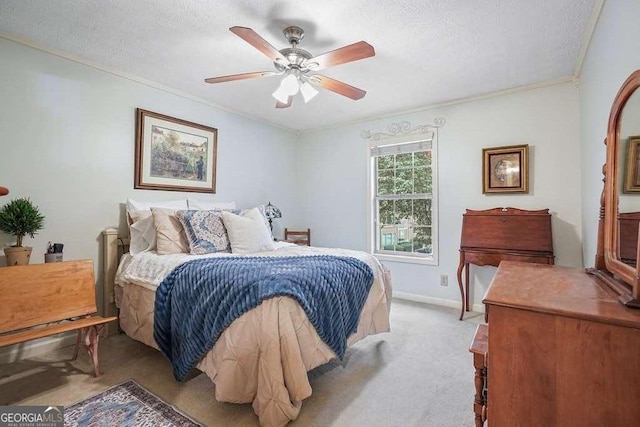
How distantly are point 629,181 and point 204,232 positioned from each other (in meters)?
2.69

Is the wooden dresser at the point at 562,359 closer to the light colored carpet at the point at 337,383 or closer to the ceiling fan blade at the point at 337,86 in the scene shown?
the light colored carpet at the point at 337,383

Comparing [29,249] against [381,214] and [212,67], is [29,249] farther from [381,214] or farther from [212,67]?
[381,214]

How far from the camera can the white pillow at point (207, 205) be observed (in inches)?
128

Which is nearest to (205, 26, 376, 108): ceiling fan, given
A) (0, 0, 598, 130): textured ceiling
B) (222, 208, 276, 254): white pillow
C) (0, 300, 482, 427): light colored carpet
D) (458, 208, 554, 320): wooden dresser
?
(0, 0, 598, 130): textured ceiling

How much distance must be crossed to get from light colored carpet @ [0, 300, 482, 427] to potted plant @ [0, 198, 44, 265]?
2.60 ft

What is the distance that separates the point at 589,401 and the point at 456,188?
115 inches

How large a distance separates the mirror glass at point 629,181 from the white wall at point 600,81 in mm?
274

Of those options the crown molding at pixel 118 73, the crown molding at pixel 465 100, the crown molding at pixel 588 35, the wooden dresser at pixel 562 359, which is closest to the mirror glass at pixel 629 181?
the wooden dresser at pixel 562 359

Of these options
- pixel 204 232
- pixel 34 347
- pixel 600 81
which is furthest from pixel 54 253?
pixel 600 81

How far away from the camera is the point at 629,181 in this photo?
1234 mm

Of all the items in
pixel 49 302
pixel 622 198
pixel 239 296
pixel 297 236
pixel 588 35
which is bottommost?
pixel 49 302

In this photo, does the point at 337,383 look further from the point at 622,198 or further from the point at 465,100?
the point at 465,100

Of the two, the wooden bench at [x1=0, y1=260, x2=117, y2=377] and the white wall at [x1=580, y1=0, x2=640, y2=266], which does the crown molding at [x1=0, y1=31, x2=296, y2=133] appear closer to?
the wooden bench at [x1=0, y1=260, x2=117, y2=377]

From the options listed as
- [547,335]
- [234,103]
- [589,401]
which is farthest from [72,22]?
[589,401]
